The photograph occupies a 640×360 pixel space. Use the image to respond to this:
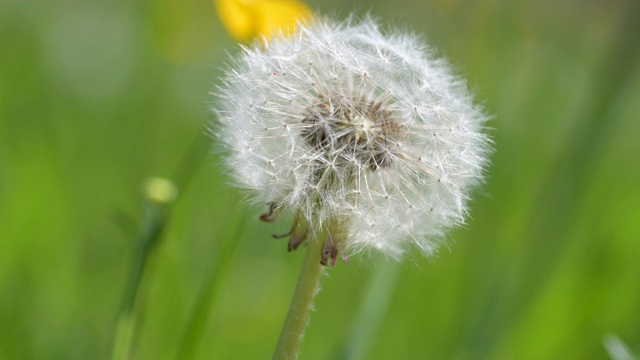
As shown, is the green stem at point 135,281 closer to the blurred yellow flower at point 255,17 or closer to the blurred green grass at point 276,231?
the blurred green grass at point 276,231

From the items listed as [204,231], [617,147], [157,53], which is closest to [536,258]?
[204,231]

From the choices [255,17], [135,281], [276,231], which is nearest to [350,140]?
[135,281]

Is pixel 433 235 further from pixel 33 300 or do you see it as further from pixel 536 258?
pixel 33 300

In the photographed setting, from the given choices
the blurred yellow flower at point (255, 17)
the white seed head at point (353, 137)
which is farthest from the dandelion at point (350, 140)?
the blurred yellow flower at point (255, 17)

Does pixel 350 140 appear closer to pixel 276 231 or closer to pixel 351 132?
pixel 351 132

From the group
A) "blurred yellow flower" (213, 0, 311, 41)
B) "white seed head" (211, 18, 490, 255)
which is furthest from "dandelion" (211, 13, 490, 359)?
"blurred yellow flower" (213, 0, 311, 41)
